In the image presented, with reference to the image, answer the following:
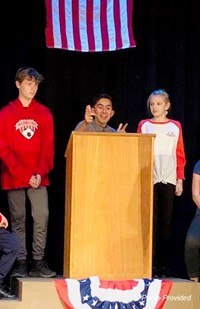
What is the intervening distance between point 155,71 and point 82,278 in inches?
107

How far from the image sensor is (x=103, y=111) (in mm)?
6453

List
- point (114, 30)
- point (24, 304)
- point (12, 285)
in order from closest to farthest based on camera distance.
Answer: point (24, 304)
point (12, 285)
point (114, 30)

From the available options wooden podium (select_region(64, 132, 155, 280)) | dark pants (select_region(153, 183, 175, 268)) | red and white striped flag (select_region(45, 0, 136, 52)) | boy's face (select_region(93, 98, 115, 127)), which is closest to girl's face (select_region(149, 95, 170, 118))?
boy's face (select_region(93, 98, 115, 127))

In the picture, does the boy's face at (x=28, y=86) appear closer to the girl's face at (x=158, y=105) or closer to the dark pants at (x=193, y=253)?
the girl's face at (x=158, y=105)

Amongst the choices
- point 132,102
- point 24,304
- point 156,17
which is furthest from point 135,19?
point 24,304

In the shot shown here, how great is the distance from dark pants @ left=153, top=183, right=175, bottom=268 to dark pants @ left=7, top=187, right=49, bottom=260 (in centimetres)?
86

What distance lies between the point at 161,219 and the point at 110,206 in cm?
98

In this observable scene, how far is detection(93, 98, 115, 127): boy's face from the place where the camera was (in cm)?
645

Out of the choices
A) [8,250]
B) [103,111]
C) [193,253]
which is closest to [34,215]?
[8,250]

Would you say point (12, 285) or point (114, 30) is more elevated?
point (114, 30)

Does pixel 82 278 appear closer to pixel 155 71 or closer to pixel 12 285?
pixel 12 285

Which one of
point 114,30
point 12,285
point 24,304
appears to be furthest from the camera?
point 114,30

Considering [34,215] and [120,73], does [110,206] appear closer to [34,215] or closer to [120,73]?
[34,215]

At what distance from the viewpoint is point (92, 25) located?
23.7ft
